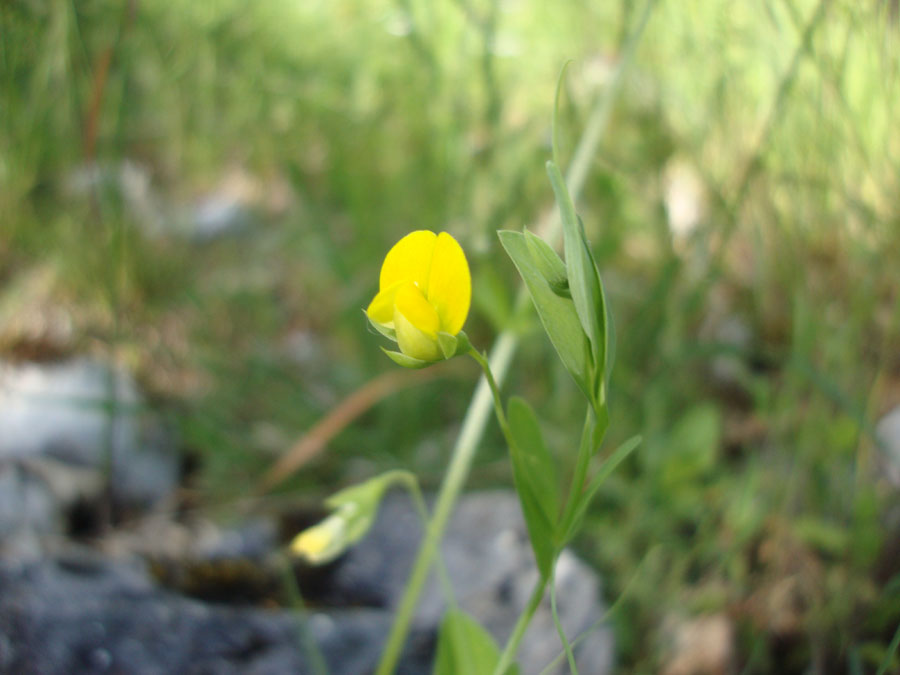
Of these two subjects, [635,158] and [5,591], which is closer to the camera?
[5,591]

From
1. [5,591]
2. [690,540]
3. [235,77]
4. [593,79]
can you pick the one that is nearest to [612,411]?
[690,540]

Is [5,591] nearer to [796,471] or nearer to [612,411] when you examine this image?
[612,411]

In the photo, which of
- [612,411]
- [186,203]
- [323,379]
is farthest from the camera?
[186,203]

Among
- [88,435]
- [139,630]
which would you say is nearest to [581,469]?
[139,630]

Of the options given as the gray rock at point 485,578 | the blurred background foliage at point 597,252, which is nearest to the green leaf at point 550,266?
the blurred background foliage at point 597,252

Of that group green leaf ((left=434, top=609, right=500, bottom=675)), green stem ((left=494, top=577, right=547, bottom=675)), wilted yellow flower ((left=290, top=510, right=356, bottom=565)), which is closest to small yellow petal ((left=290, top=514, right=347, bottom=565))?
wilted yellow flower ((left=290, top=510, right=356, bottom=565))

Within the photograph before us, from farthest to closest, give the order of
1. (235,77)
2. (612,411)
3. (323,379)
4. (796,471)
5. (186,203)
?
(186,203) < (235,77) < (323,379) < (612,411) < (796,471)

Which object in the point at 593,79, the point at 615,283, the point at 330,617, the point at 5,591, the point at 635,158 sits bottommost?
the point at 330,617

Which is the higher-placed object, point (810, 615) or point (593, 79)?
point (593, 79)
